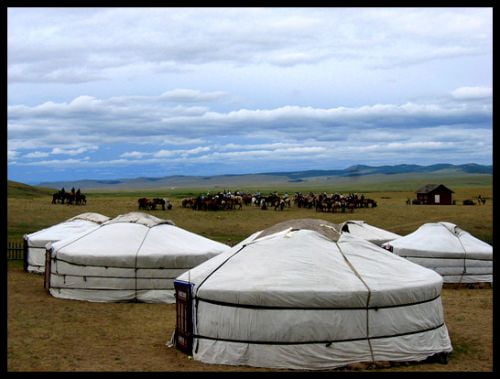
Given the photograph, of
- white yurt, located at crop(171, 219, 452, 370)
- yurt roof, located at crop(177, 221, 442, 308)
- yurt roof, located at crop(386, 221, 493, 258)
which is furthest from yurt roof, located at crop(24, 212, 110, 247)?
white yurt, located at crop(171, 219, 452, 370)

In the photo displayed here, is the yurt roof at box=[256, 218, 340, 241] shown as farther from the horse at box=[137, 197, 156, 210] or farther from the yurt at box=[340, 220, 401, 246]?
the horse at box=[137, 197, 156, 210]

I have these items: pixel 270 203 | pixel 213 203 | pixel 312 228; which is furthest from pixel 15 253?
pixel 270 203

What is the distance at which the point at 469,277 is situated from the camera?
55.3 feet

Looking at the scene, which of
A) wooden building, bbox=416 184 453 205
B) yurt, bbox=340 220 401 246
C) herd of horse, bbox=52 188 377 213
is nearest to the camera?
yurt, bbox=340 220 401 246

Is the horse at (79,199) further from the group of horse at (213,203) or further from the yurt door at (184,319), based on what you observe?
the yurt door at (184,319)

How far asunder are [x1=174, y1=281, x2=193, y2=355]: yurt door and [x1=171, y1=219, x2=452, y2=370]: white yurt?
0.6 inches

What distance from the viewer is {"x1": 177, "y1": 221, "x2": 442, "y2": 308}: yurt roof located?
335 inches

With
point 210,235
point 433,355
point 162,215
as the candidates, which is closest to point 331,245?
point 433,355

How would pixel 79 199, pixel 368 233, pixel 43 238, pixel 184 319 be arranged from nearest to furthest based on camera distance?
pixel 184 319
pixel 43 238
pixel 368 233
pixel 79 199

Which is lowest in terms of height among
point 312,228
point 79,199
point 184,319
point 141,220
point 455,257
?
point 184,319

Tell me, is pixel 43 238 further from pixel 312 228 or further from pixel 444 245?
pixel 444 245

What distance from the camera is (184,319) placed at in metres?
9.43

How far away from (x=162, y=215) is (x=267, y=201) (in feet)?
32.8

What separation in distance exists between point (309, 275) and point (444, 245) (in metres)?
9.15
